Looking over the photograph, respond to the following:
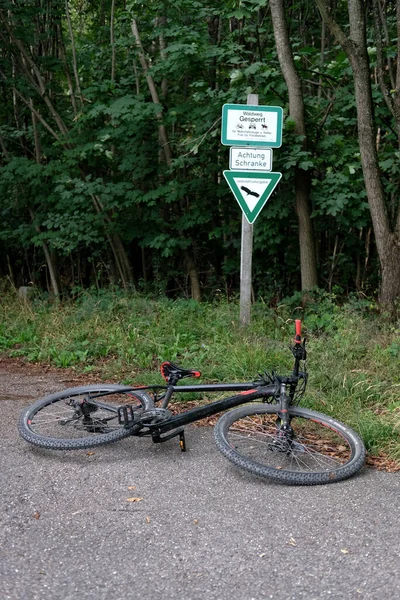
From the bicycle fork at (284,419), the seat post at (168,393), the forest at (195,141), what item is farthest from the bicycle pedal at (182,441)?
the forest at (195,141)

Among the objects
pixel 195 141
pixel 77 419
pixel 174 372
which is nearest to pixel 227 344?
pixel 174 372

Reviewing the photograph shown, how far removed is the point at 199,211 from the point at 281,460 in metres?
7.26

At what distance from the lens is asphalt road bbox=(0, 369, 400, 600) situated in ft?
9.73

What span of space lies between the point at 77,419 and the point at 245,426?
124cm

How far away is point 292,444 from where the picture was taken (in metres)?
4.38

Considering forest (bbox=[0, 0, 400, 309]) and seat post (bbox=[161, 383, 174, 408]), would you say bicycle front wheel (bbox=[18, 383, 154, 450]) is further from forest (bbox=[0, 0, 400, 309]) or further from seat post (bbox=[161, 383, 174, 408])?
forest (bbox=[0, 0, 400, 309])

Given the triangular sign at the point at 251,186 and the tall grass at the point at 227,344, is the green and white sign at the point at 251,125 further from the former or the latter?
the tall grass at the point at 227,344

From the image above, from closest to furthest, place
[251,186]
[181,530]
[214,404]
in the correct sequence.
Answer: [181,530] < [214,404] < [251,186]

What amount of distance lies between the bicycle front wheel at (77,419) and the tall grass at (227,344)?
1529 mm

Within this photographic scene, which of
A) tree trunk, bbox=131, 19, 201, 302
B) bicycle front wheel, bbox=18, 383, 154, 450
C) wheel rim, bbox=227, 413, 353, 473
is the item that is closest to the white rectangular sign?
tree trunk, bbox=131, 19, 201, 302

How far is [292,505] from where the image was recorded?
382cm

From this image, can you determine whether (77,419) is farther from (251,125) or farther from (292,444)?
(251,125)

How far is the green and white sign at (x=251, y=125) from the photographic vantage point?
7512 mm

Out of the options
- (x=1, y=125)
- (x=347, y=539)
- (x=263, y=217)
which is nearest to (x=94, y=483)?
(x=347, y=539)
